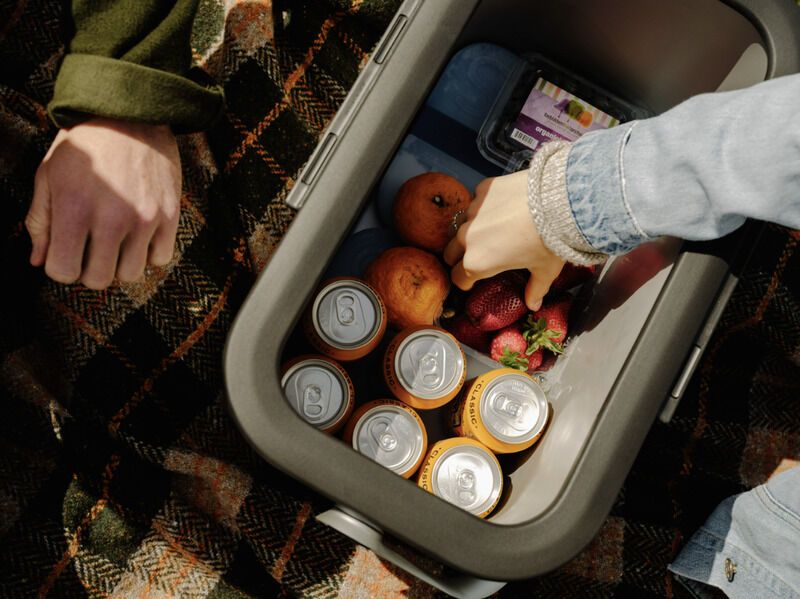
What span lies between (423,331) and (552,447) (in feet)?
0.60

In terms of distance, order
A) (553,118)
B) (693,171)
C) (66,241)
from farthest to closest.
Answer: (553,118), (66,241), (693,171)

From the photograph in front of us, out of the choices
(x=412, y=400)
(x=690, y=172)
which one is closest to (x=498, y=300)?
(x=412, y=400)

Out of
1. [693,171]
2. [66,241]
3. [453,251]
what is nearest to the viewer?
[693,171]

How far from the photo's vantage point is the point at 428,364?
672 mm

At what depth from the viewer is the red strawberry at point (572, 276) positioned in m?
0.75

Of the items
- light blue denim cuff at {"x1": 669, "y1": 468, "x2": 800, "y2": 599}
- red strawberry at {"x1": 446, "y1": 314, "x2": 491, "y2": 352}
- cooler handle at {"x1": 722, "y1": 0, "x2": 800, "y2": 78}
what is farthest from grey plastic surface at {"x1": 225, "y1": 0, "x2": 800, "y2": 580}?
light blue denim cuff at {"x1": 669, "y1": 468, "x2": 800, "y2": 599}

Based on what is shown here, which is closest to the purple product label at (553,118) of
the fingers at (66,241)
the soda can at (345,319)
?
the soda can at (345,319)

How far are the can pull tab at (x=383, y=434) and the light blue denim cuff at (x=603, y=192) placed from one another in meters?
0.28

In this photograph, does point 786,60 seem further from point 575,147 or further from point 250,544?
point 250,544

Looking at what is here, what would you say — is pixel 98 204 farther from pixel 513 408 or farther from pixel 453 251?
pixel 513 408

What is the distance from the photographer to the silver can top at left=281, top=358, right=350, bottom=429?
63cm

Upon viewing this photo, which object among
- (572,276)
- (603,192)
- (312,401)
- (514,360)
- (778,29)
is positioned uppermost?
(778,29)

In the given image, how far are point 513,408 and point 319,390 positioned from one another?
210mm

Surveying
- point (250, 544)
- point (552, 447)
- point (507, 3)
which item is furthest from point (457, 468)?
point (507, 3)
